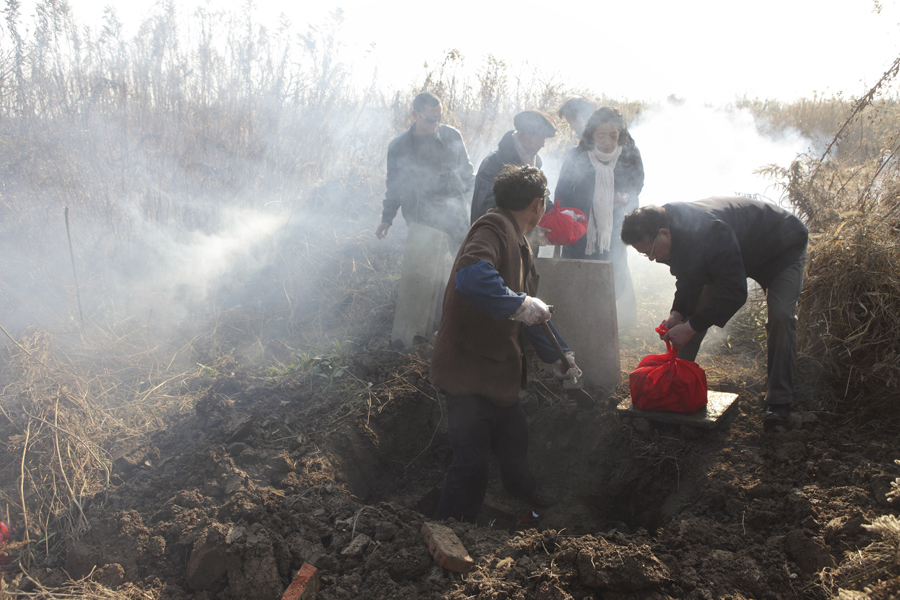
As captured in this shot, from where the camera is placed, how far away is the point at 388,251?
7.26 meters

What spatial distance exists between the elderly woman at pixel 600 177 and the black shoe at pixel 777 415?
2061mm

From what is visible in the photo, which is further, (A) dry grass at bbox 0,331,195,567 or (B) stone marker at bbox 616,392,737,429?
(B) stone marker at bbox 616,392,737,429

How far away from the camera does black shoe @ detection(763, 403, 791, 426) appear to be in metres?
3.14

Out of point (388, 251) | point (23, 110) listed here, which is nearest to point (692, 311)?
point (388, 251)

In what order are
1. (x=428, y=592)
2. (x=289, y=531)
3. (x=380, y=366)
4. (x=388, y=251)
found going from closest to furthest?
(x=428, y=592) → (x=289, y=531) → (x=380, y=366) → (x=388, y=251)

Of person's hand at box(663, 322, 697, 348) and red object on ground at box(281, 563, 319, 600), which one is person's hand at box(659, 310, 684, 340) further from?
red object on ground at box(281, 563, 319, 600)

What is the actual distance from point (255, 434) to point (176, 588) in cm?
124

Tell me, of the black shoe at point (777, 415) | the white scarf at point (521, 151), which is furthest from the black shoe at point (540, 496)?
the white scarf at point (521, 151)

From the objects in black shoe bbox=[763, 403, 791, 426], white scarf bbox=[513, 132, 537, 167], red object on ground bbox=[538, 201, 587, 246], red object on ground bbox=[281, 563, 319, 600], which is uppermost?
white scarf bbox=[513, 132, 537, 167]

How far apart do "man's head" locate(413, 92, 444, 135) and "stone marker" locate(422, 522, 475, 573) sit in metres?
3.94

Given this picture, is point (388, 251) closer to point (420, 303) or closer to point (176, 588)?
point (420, 303)

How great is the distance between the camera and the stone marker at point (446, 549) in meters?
2.26

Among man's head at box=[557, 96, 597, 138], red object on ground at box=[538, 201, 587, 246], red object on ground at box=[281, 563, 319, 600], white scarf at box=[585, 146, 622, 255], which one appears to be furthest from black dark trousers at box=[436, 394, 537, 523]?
man's head at box=[557, 96, 597, 138]

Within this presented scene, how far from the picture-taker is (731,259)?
3.06 m
